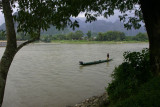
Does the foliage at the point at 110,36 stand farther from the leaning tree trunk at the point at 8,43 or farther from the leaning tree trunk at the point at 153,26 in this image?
the leaning tree trunk at the point at 8,43

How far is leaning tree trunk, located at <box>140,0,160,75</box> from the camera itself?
23.5 feet

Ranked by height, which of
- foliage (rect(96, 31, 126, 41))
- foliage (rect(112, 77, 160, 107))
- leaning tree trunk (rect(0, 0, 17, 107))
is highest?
foliage (rect(96, 31, 126, 41))

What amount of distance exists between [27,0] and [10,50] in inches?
82.4

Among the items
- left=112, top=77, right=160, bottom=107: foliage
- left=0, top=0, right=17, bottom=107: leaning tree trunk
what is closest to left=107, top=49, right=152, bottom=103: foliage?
left=112, top=77, right=160, bottom=107: foliage

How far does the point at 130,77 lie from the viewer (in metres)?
7.70

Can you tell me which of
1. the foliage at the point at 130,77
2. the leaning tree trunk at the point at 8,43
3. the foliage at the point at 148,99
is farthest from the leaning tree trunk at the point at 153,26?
the leaning tree trunk at the point at 8,43

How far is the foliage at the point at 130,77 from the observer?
24.4 ft

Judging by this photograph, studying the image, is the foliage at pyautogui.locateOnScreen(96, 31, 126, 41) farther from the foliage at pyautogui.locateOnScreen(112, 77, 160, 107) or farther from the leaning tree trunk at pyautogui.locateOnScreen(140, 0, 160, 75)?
the foliage at pyautogui.locateOnScreen(112, 77, 160, 107)

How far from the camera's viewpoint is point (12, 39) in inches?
212

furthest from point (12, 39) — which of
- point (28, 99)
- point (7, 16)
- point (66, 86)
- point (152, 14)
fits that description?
point (66, 86)

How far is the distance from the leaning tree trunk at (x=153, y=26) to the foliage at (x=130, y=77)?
0.67m

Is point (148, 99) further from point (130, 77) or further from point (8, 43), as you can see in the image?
point (8, 43)

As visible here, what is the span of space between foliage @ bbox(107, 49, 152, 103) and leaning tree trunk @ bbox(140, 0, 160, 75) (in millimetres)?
668

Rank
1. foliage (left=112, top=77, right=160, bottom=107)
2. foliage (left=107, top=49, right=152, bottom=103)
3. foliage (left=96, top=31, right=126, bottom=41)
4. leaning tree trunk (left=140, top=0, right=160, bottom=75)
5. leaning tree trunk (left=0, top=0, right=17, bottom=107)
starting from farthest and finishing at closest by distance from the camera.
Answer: foliage (left=96, top=31, right=126, bottom=41) < foliage (left=107, top=49, right=152, bottom=103) < leaning tree trunk (left=140, top=0, right=160, bottom=75) < leaning tree trunk (left=0, top=0, right=17, bottom=107) < foliage (left=112, top=77, right=160, bottom=107)
